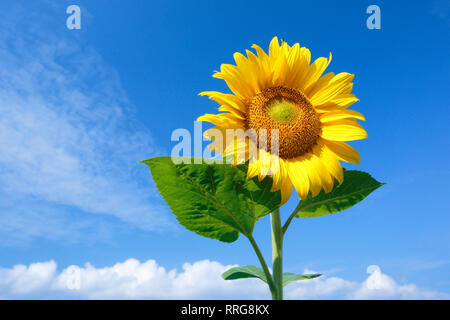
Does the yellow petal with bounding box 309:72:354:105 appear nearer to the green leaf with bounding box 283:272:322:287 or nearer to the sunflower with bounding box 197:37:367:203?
the sunflower with bounding box 197:37:367:203

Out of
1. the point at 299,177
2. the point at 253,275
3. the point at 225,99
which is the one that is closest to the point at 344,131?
the point at 299,177

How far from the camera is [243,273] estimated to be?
6.03 ft

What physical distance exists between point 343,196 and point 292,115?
1.58 ft

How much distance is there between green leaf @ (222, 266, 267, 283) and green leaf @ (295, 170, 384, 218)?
1.17ft

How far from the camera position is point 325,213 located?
1.99 meters

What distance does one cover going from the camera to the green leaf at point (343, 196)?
193 cm

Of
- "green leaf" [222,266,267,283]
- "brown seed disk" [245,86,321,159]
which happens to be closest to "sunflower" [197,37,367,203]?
"brown seed disk" [245,86,321,159]

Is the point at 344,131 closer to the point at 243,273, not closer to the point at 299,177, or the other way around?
the point at 299,177

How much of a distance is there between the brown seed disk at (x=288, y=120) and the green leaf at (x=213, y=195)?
0.67 feet

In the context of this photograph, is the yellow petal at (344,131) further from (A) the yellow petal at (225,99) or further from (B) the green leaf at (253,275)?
(B) the green leaf at (253,275)
